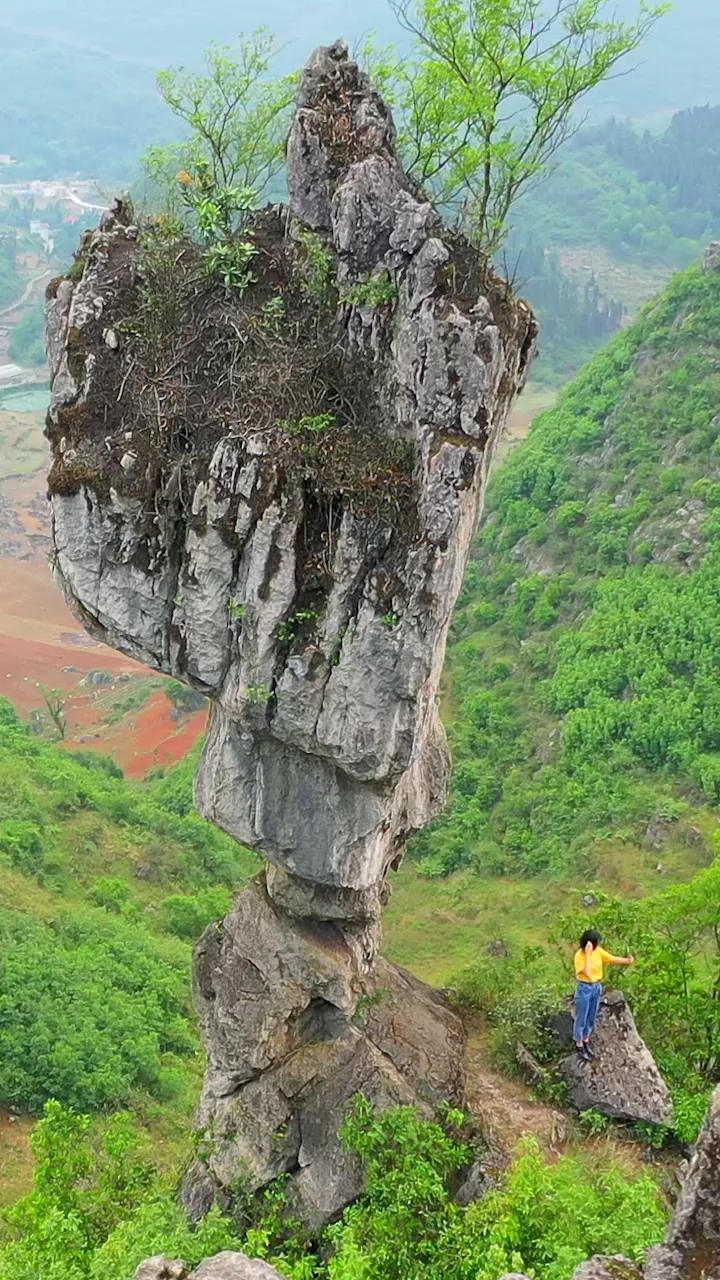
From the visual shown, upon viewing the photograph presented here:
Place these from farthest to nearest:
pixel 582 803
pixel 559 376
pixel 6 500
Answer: pixel 559 376 → pixel 6 500 → pixel 582 803

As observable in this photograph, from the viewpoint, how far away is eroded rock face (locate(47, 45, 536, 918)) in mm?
12258

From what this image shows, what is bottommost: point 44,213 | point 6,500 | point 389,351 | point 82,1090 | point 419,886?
point 82,1090

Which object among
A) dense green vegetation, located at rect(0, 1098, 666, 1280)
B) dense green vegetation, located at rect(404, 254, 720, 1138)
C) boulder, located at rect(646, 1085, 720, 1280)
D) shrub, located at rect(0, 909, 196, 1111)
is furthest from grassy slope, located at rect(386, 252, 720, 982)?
boulder, located at rect(646, 1085, 720, 1280)

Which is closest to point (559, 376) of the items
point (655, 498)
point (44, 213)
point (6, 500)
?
point (6, 500)

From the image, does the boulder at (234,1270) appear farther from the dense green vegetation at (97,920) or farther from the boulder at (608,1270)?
the dense green vegetation at (97,920)

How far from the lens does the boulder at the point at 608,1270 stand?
8.70 metres

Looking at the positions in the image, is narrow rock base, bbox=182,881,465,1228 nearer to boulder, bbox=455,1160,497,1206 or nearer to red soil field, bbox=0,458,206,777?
boulder, bbox=455,1160,497,1206

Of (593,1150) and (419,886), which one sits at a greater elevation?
(593,1150)

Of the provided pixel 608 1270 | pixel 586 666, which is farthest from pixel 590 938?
pixel 586 666

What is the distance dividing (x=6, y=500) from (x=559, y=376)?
195ft

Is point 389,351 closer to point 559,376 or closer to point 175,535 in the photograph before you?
point 175,535

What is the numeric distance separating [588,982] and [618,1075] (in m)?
1.42

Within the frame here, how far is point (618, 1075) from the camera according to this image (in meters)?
15.0

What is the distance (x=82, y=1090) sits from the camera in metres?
24.3
